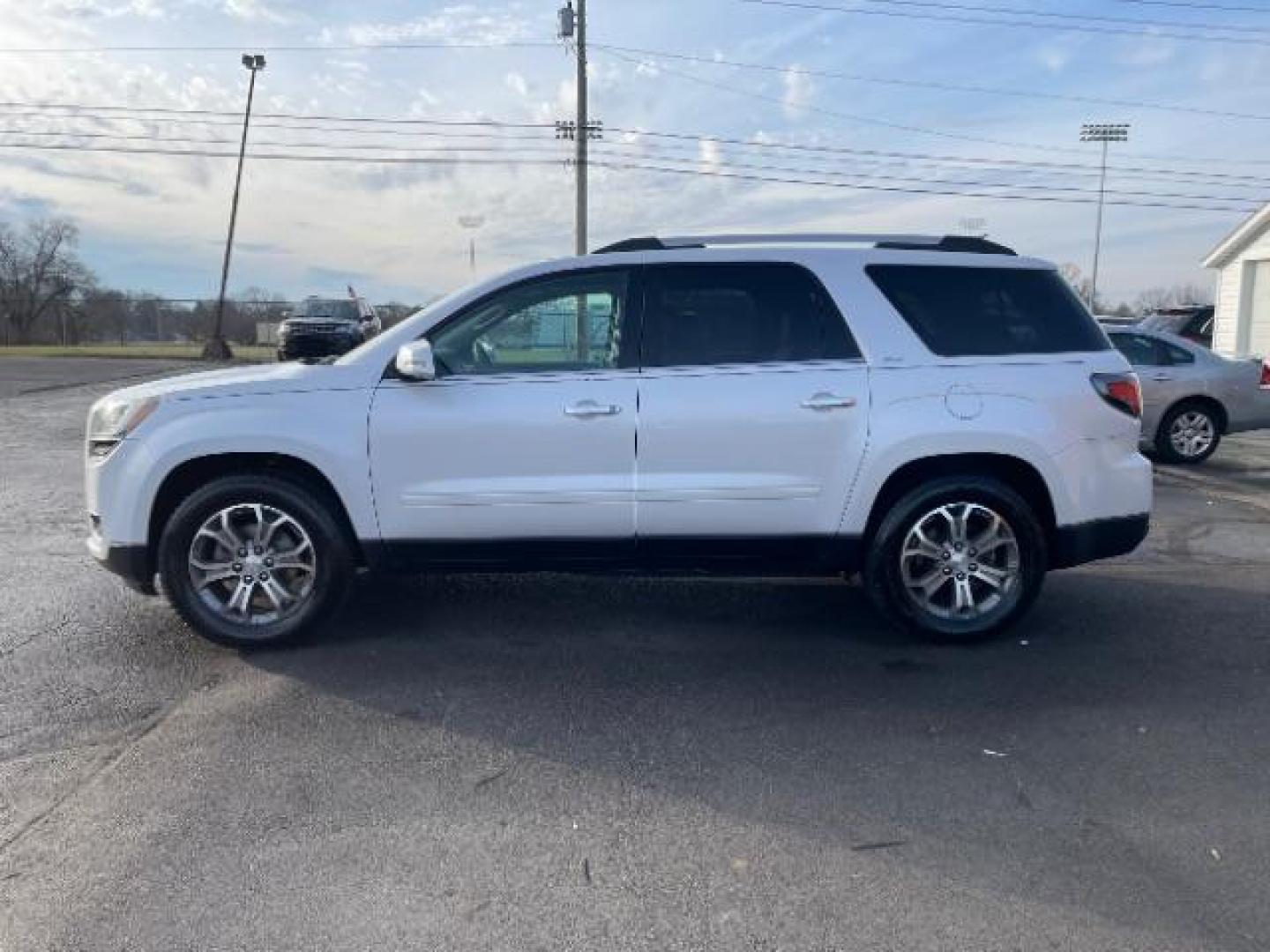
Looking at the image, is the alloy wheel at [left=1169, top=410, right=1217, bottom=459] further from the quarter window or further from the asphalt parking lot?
the asphalt parking lot

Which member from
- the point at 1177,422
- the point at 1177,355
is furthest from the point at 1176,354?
the point at 1177,422

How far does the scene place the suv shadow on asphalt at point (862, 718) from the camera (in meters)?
3.23

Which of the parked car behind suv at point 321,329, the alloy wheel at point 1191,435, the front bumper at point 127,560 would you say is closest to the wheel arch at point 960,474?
the front bumper at point 127,560

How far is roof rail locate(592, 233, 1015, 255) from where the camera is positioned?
522cm

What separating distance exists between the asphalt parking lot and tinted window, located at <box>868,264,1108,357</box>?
1523 millimetres

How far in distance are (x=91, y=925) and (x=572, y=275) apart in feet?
11.2

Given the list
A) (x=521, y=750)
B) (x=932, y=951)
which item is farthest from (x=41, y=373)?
(x=932, y=951)

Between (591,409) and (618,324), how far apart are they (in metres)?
0.48

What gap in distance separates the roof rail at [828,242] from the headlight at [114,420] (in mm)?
2331

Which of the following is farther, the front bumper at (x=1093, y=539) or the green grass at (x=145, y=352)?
the green grass at (x=145, y=352)

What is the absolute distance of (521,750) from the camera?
3.92 m

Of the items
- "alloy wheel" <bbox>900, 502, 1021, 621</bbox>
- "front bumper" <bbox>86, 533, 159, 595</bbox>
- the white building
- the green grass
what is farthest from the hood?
the green grass

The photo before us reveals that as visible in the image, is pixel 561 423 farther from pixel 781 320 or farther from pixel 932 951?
pixel 932 951

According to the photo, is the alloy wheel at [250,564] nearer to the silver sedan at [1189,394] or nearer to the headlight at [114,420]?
the headlight at [114,420]
